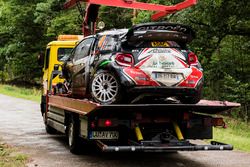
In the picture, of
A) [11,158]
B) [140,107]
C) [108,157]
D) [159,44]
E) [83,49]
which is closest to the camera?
[140,107]

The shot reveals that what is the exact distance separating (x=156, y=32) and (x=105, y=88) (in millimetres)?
1330

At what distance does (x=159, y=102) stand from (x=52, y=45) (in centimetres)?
602

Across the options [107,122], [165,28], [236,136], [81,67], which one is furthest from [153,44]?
[236,136]

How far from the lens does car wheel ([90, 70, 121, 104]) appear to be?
26.2 ft

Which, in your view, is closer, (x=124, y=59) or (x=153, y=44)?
(x=124, y=59)

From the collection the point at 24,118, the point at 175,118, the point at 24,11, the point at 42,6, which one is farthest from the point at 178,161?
the point at 24,11

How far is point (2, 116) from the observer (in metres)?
17.6

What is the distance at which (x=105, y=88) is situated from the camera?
26.5 ft

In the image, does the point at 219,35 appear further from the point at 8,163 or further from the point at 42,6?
the point at 42,6

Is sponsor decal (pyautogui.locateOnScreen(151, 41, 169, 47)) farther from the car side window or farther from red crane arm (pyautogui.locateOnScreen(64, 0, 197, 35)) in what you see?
red crane arm (pyautogui.locateOnScreen(64, 0, 197, 35))

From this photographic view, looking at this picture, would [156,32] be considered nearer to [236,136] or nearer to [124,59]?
[124,59]

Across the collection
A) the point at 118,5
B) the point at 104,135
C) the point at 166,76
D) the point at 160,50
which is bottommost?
the point at 104,135

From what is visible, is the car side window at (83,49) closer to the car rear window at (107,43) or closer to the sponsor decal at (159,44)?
the car rear window at (107,43)

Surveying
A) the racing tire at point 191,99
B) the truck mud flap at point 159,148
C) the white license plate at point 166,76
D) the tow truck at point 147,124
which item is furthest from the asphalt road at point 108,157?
the white license plate at point 166,76
